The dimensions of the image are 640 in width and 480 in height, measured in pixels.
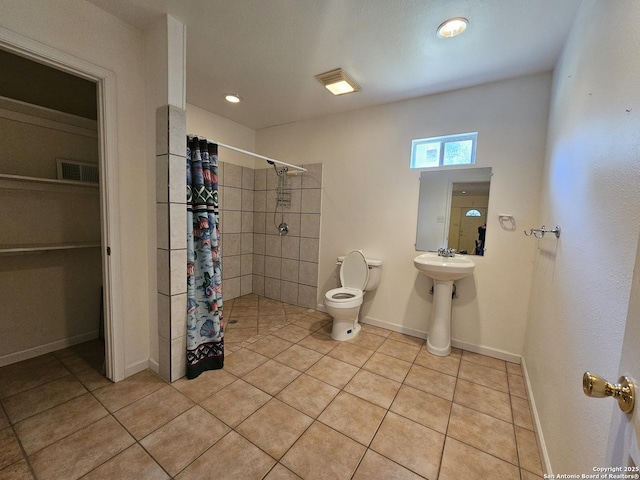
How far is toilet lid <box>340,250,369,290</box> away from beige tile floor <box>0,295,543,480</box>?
2.49ft

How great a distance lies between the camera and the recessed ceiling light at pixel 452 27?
4.99 ft

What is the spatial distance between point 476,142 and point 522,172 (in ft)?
1.45

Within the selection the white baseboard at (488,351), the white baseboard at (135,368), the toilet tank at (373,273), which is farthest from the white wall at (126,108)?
the white baseboard at (488,351)

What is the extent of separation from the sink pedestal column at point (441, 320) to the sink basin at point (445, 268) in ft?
0.38

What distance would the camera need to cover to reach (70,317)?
2.18 m

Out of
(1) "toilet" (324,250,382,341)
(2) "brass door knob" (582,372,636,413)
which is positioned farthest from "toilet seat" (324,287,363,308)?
(2) "brass door knob" (582,372,636,413)

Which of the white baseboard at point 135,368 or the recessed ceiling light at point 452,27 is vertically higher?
the recessed ceiling light at point 452,27

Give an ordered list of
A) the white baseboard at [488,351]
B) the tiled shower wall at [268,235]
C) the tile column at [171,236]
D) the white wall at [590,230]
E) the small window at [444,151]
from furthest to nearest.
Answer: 1. the tiled shower wall at [268,235]
2. the small window at [444,151]
3. the white baseboard at [488,351]
4. the tile column at [171,236]
5. the white wall at [590,230]

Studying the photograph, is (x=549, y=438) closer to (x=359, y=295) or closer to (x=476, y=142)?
(x=359, y=295)

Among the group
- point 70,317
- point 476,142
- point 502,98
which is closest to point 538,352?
point 476,142

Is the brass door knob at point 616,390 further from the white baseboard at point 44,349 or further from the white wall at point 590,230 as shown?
the white baseboard at point 44,349

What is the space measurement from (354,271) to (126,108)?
2.32 m

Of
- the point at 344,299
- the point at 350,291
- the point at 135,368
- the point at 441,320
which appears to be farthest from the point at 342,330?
the point at 135,368

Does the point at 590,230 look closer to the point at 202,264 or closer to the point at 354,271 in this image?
the point at 354,271
